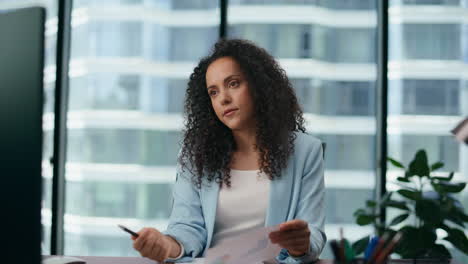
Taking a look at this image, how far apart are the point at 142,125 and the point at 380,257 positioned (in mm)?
2843

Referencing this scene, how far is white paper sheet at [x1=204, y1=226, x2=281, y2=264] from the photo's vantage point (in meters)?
1.12

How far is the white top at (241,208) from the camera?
1456mm

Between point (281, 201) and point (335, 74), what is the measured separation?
7.14 feet

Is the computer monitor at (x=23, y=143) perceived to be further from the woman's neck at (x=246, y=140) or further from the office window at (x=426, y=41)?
the office window at (x=426, y=41)

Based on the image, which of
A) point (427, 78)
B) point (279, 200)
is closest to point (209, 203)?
point (279, 200)

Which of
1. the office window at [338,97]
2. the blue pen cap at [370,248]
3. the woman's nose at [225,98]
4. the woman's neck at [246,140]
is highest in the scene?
the office window at [338,97]

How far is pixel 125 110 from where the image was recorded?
353 cm

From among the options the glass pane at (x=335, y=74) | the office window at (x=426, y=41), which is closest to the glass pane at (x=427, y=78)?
the office window at (x=426, y=41)

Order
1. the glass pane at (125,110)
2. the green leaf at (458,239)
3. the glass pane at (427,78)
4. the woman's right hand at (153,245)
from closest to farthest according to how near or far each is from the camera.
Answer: the woman's right hand at (153,245) → the green leaf at (458,239) → the glass pane at (427,78) → the glass pane at (125,110)

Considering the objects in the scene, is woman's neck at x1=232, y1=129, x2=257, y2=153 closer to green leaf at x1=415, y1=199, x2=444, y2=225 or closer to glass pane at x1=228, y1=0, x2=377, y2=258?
green leaf at x1=415, y1=199, x2=444, y2=225

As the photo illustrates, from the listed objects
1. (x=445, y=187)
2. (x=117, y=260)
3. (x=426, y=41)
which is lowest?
(x=117, y=260)

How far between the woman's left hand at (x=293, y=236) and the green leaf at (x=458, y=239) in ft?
1.46

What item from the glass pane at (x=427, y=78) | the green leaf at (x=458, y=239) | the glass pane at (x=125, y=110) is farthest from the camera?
the glass pane at (x=125, y=110)

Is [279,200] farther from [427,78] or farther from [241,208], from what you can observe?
[427,78]
